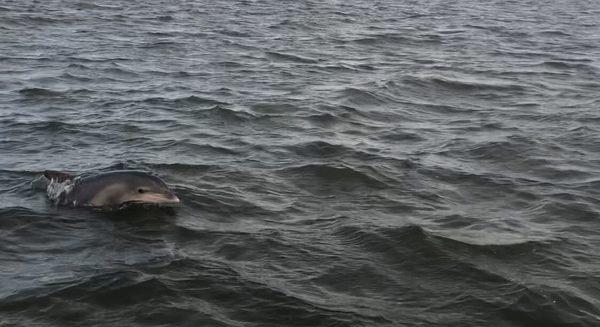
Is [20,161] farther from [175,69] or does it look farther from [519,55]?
[519,55]

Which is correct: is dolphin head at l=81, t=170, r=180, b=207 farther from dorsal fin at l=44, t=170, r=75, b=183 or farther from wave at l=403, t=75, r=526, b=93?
wave at l=403, t=75, r=526, b=93

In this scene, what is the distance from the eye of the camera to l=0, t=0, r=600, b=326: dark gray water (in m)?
5.97

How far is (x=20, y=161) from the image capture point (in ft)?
31.1

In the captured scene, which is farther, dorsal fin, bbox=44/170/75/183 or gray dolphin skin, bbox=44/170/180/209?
dorsal fin, bbox=44/170/75/183

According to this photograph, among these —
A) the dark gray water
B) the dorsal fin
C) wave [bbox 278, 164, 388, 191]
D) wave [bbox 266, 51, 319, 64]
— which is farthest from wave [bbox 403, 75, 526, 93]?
the dorsal fin

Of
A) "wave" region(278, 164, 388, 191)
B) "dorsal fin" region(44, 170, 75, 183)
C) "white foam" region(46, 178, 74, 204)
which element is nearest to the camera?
"white foam" region(46, 178, 74, 204)

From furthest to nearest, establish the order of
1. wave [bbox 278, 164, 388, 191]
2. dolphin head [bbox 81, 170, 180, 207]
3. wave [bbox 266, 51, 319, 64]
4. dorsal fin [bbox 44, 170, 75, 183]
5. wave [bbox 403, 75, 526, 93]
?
1. wave [bbox 266, 51, 319, 64]
2. wave [bbox 403, 75, 526, 93]
3. wave [bbox 278, 164, 388, 191]
4. dorsal fin [bbox 44, 170, 75, 183]
5. dolphin head [bbox 81, 170, 180, 207]

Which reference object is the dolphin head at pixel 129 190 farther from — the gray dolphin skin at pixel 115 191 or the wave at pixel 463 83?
the wave at pixel 463 83

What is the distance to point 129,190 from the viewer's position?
766cm

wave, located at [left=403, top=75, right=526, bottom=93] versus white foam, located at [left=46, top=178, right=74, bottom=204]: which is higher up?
white foam, located at [left=46, top=178, right=74, bottom=204]

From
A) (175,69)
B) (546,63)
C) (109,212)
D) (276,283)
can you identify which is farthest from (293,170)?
(546,63)

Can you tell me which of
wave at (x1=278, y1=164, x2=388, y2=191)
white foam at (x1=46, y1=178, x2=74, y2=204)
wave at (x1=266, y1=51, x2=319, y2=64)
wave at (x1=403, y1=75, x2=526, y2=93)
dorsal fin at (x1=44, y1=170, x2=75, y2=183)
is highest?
dorsal fin at (x1=44, y1=170, x2=75, y2=183)

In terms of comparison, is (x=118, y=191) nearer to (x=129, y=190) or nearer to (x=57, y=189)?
(x=129, y=190)

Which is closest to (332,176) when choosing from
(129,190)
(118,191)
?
(129,190)
